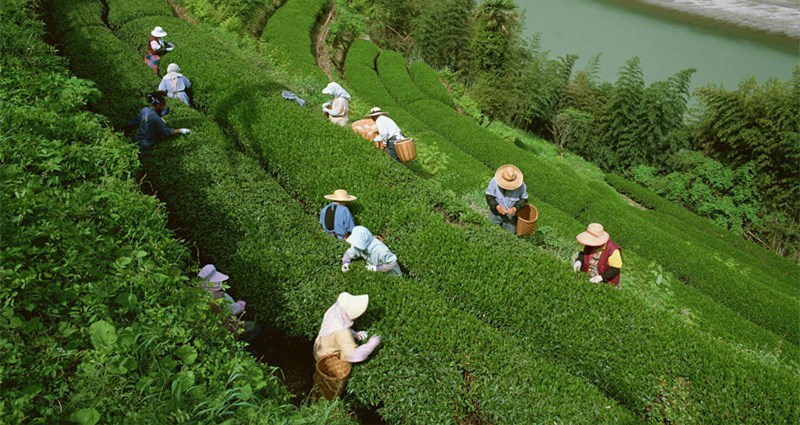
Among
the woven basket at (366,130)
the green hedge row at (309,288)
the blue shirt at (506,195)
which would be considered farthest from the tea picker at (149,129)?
the blue shirt at (506,195)

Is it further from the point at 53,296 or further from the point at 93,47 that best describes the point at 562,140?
the point at 53,296

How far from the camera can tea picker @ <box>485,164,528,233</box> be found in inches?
300

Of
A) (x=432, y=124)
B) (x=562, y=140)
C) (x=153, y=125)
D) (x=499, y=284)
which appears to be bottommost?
(x=562, y=140)

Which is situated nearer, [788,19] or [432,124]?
[432,124]

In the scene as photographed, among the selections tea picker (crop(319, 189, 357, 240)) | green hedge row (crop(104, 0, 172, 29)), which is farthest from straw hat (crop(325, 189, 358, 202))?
green hedge row (crop(104, 0, 172, 29))

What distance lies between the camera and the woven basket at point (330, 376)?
4.84 meters

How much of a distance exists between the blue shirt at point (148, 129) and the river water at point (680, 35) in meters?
30.8

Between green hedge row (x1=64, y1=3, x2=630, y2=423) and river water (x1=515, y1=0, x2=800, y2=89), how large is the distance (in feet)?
101

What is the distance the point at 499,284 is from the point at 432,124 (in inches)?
611

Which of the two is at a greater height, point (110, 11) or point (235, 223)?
point (110, 11)

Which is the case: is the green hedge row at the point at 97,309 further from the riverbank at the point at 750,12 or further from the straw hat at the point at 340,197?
the riverbank at the point at 750,12

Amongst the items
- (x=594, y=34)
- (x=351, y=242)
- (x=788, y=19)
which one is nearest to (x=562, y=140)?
(x=594, y=34)

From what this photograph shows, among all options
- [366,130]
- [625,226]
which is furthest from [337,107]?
[625,226]

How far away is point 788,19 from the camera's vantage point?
39062mm
